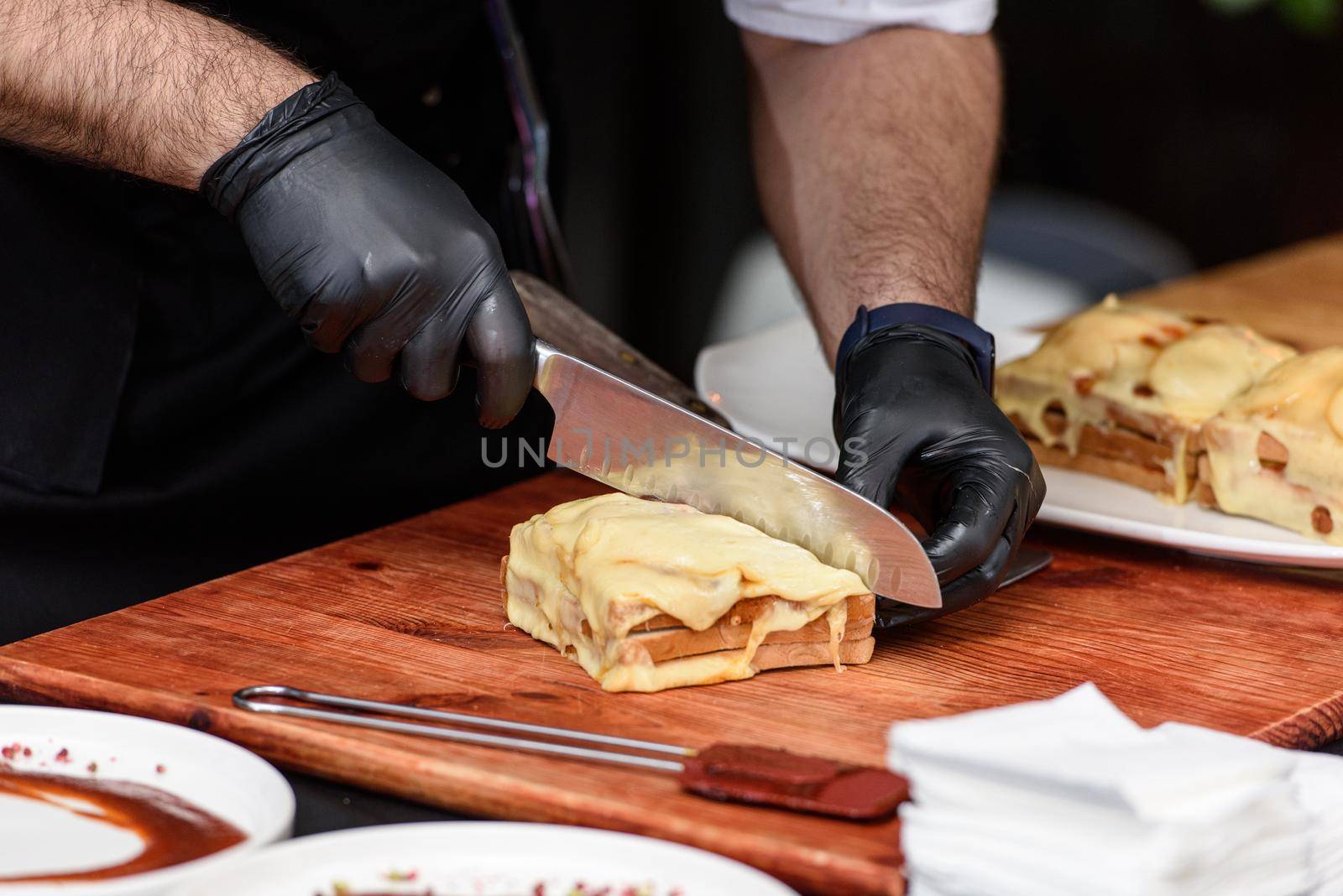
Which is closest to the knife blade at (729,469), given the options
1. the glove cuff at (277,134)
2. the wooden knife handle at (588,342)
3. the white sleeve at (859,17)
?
the wooden knife handle at (588,342)

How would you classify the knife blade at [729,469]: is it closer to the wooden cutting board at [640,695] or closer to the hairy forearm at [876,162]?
the wooden cutting board at [640,695]

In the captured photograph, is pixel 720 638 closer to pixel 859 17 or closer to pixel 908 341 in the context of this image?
pixel 908 341

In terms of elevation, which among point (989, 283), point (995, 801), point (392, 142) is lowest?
point (989, 283)

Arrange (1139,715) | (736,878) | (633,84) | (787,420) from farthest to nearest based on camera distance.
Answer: (633,84) < (787,420) < (1139,715) < (736,878)

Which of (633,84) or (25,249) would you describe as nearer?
(25,249)

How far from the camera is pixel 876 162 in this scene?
242cm

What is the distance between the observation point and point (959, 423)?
1.84m

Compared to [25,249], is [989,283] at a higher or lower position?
lower

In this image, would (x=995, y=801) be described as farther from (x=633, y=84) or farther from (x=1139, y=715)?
(x=633, y=84)

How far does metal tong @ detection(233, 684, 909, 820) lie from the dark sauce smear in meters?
0.18

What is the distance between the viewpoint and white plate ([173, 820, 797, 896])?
1.12m

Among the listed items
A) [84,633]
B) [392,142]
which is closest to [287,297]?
[392,142]

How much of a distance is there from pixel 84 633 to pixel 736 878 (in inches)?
35.4

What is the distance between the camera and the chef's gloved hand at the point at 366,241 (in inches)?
61.8
